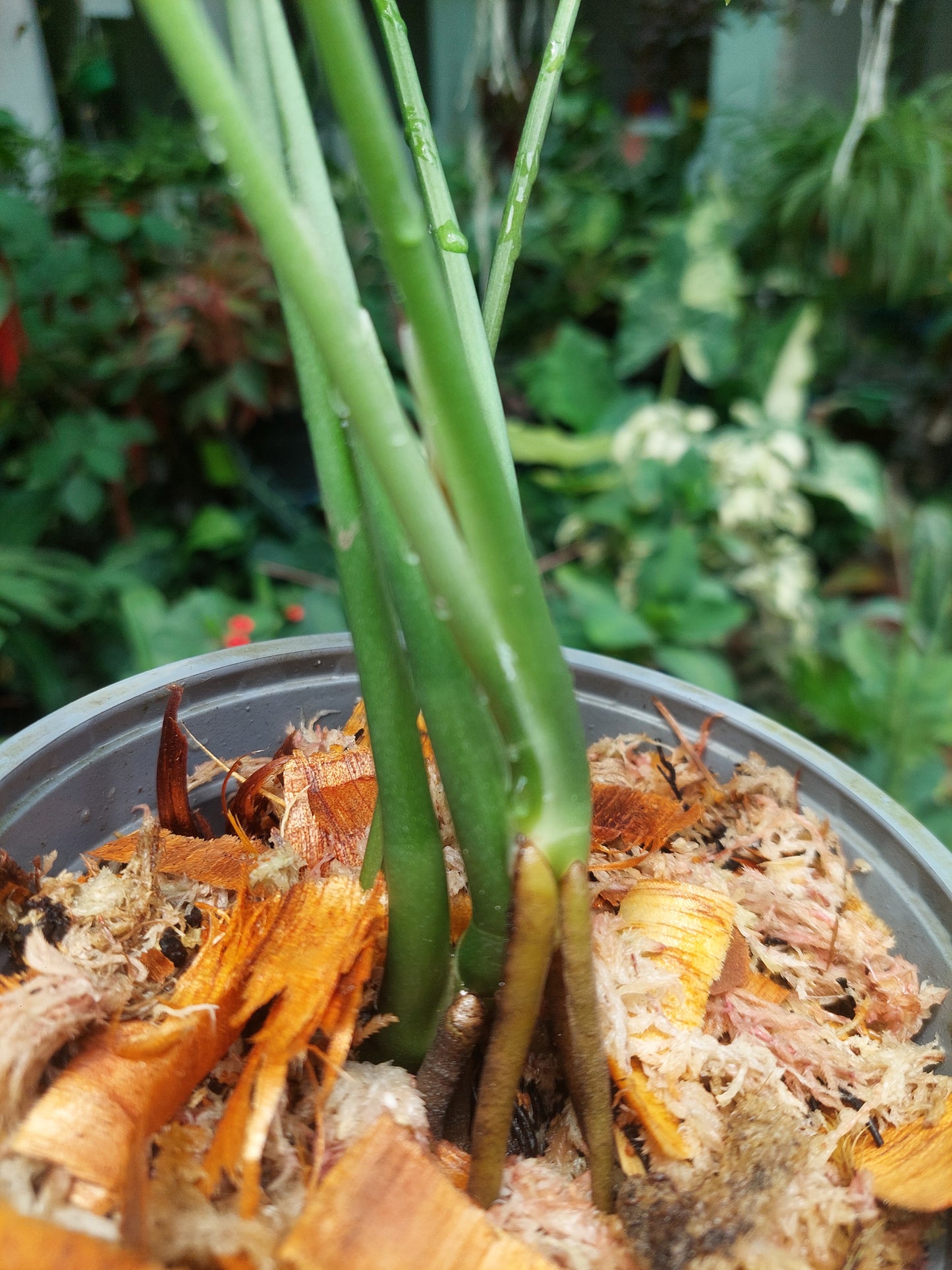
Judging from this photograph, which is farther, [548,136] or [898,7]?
[548,136]

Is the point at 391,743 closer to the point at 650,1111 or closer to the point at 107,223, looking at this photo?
the point at 650,1111

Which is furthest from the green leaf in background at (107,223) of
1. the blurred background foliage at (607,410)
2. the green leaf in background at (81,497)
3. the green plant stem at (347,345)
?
the green plant stem at (347,345)

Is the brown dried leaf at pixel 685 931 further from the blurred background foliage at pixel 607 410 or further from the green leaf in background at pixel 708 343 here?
the green leaf in background at pixel 708 343

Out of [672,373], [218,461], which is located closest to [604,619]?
[218,461]

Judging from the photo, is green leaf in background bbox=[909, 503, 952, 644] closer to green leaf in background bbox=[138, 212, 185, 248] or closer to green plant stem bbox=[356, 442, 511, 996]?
green plant stem bbox=[356, 442, 511, 996]

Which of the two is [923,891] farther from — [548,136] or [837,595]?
[548,136]

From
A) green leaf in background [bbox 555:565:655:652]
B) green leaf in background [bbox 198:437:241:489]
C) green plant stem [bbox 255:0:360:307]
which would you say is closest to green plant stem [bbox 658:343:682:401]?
green leaf in background [bbox 555:565:655:652]

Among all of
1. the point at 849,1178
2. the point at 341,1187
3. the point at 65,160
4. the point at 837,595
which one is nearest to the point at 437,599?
the point at 341,1187
